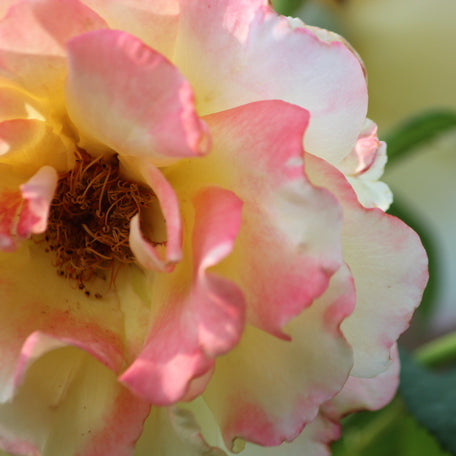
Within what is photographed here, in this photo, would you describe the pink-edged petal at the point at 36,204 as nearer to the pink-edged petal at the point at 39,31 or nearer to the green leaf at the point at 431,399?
the pink-edged petal at the point at 39,31

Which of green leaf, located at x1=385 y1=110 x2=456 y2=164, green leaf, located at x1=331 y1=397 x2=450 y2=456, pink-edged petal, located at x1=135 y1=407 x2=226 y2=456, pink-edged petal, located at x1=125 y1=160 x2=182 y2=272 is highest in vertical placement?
pink-edged petal, located at x1=125 y1=160 x2=182 y2=272

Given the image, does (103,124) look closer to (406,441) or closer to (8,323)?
(8,323)

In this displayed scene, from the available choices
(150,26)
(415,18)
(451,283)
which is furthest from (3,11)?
(451,283)

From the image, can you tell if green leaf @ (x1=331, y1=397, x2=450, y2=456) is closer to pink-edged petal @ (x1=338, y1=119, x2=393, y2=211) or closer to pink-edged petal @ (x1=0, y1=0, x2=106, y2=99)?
pink-edged petal @ (x1=338, y1=119, x2=393, y2=211)

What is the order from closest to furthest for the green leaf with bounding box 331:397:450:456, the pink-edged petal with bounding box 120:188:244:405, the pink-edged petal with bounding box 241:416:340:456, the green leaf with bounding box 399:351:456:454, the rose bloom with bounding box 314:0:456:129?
1. the pink-edged petal with bounding box 120:188:244:405
2. the pink-edged petal with bounding box 241:416:340:456
3. the green leaf with bounding box 399:351:456:454
4. the green leaf with bounding box 331:397:450:456
5. the rose bloom with bounding box 314:0:456:129

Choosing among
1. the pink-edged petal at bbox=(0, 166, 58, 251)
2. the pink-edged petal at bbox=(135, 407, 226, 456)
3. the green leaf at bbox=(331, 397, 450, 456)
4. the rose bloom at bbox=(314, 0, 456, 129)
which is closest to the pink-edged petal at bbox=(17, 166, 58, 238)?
the pink-edged petal at bbox=(0, 166, 58, 251)

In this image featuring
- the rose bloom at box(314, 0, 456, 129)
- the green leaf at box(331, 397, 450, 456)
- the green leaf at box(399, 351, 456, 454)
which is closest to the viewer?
the green leaf at box(399, 351, 456, 454)

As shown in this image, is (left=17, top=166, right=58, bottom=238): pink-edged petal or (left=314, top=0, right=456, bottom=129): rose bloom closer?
(left=17, top=166, right=58, bottom=238): pink-edged petal
